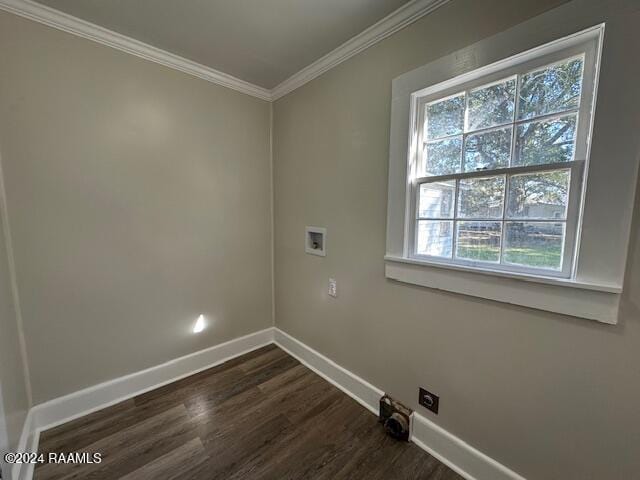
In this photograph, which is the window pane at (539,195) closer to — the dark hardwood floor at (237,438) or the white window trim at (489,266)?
the white window trim at (489,266)

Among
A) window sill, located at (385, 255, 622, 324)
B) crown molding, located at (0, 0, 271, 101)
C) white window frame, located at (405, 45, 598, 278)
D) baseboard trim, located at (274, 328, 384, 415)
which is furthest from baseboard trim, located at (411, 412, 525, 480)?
crown molding, located at (0, 0, 271, 101)

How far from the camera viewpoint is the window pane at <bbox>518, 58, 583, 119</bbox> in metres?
1.03

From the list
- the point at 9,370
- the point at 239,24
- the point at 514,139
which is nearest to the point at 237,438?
the point at 9,370

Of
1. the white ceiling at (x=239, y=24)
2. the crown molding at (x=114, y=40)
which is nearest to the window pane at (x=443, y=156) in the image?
the white ceiling at (x=239, y=24)

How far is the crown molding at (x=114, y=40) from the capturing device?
55.1 inches

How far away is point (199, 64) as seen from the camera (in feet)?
6.42

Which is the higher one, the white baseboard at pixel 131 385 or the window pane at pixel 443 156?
the window pane at pixel 443 156

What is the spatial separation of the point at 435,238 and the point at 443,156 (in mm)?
449

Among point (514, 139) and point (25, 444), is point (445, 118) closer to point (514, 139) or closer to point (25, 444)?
point (514, 139)

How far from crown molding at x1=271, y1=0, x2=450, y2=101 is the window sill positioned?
1.32 meters

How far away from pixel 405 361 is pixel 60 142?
8.11ft

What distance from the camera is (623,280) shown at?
92cm

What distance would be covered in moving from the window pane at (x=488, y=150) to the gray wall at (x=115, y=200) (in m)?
1.75

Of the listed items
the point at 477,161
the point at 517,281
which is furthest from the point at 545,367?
the point at 477,161
